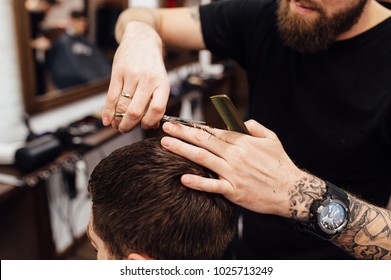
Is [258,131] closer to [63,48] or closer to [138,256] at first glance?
[138,256]

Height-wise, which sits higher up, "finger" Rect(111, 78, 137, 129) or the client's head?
"finger" Rect(111, 78, 137, 129)

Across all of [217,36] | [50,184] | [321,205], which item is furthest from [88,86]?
[321,205]

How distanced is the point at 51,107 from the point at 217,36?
1.30m

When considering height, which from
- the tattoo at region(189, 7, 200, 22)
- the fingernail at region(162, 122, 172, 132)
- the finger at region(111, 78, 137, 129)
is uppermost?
the tattoo at region(189, 7, 200, 22)

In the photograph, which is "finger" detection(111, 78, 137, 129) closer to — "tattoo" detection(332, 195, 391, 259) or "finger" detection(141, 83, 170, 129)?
"finger" detection(141, 83, 170, 129)

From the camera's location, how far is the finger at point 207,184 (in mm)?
708

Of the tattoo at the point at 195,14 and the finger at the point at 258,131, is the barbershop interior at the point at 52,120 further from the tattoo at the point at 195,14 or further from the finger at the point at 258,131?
the finger at the point at 258,131

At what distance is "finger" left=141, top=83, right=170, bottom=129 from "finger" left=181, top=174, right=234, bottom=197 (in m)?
0.14

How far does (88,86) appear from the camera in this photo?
260cm

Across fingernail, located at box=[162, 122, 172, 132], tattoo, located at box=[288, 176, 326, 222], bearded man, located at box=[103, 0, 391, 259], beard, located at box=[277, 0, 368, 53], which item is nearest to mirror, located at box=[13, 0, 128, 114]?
bearded man, located at box=[103, 0, 391, 259]

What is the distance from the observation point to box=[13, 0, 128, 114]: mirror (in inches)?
79.5

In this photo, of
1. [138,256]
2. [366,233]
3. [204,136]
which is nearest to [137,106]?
[204,136]

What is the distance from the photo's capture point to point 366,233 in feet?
2.74
